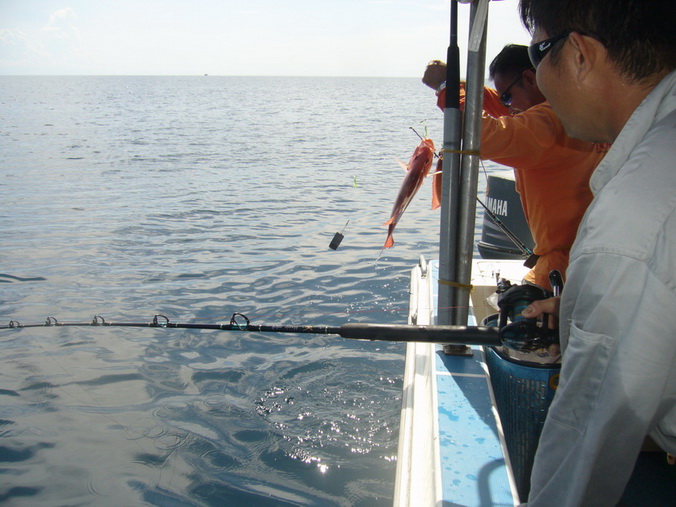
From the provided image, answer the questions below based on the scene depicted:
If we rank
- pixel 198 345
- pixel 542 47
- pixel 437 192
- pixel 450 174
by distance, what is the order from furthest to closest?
pixel 198 345, pixel 437 192, pixel 450 174, pixel 542 47

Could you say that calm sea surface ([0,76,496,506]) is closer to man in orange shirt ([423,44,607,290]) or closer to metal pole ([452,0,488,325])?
metal pole ([452,0,488,325])

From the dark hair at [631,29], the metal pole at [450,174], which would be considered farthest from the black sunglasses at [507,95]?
the dark hair at [631,29]

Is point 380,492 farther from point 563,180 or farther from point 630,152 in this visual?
point 630,152

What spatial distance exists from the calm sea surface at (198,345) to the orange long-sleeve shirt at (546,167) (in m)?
1.85

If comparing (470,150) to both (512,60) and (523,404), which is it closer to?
(512,60)

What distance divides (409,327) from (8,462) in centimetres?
332

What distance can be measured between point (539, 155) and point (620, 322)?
90.0 inches

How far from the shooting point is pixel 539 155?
3.19 meters

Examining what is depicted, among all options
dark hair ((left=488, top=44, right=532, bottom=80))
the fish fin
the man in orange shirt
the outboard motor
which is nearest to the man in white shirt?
the man in orange shirt

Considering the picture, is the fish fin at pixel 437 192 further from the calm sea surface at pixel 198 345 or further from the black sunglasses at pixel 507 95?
the calm sea surface at pixel 198 345

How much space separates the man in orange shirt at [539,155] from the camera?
316 cm

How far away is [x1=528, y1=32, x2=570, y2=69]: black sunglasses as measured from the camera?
4.28 ft

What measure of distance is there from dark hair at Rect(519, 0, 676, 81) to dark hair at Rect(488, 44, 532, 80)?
2303 millimetres

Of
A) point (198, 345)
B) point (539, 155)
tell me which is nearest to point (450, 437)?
point (539, 155)
